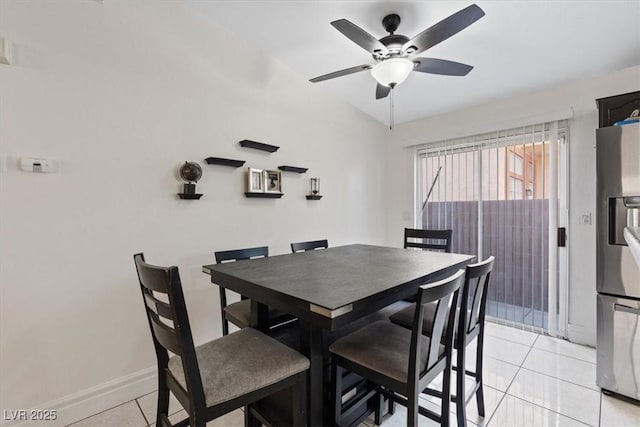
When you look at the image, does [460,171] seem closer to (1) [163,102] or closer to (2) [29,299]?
(1) [163,102]

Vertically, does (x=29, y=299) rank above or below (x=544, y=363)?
above

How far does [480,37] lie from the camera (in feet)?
7.30

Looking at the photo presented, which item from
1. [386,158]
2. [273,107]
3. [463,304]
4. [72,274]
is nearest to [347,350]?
[463,304]

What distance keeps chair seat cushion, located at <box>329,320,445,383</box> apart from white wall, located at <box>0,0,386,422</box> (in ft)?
4.94

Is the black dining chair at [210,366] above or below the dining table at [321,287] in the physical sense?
below

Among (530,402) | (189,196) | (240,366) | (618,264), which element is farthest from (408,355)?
(189,196)

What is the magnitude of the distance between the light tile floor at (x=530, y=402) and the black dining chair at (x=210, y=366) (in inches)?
28.4

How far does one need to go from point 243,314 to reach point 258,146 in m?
1.54

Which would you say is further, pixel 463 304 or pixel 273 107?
pixel 273 107

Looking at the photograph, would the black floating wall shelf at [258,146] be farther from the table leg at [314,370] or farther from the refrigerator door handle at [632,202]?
the refrigerator door handle at [632,202]

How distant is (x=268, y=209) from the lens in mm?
2814

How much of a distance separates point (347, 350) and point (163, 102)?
2.14 meters

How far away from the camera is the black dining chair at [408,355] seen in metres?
1.09

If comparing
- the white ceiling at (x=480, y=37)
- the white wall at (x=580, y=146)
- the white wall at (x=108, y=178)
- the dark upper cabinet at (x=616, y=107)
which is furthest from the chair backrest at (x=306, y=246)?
the dark upper cabinet at (x=616, y=107)
